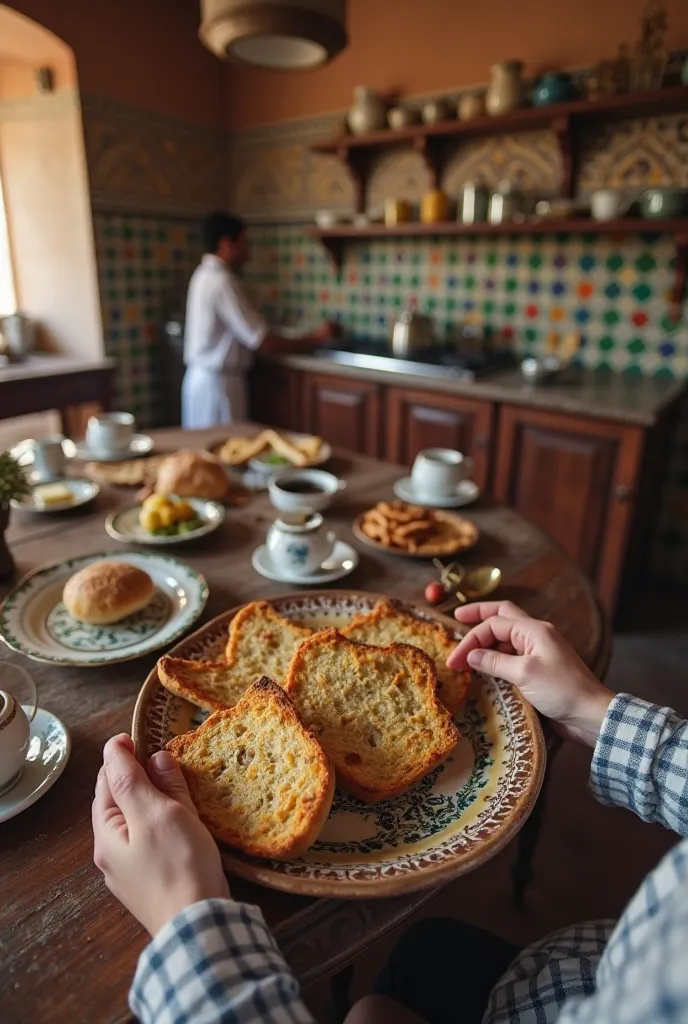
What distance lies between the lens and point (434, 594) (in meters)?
1.15

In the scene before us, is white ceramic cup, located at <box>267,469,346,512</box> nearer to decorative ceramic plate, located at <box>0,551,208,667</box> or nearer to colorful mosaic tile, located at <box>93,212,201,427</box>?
decorative ceramic plate, located at <box>0,551,208,667</box>

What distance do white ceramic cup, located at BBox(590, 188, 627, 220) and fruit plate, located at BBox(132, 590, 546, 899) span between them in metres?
2.43

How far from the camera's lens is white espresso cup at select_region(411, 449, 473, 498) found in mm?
1563

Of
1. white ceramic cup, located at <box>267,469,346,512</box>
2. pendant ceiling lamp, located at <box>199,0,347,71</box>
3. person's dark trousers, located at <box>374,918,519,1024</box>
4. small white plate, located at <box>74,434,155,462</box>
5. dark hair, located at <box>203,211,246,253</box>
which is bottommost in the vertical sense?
person's dark trousers, located at <box>374,918,519,1024</box>

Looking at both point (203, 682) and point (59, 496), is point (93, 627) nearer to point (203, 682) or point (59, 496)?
point (203, 682)

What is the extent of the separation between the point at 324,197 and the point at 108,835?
3890mm

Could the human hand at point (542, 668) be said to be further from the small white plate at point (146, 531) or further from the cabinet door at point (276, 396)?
the cabinet door at point (276, 396)

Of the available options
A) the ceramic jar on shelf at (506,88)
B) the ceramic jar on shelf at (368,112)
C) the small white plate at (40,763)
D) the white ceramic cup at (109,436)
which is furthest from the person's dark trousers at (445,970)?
the ceramic jar on shelf at (368,112)

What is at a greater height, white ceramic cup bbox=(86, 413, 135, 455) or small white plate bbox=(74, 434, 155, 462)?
white ceramic cup bbox=(86, 413, 135, 455)

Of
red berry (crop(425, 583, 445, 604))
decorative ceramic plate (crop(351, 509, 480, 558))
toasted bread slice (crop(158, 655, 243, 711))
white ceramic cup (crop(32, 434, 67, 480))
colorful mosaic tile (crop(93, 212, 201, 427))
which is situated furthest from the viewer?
colorful mosaic tile (crop(93, 212, 201, 427))

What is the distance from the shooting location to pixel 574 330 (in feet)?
10.2

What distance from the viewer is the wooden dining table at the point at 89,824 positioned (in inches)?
22.3

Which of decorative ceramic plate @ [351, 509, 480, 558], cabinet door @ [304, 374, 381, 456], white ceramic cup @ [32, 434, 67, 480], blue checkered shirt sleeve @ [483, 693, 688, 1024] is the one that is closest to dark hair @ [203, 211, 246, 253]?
cabinet door @ [304, 374, 381, 456]

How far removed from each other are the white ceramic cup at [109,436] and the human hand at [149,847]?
4.45 feet
